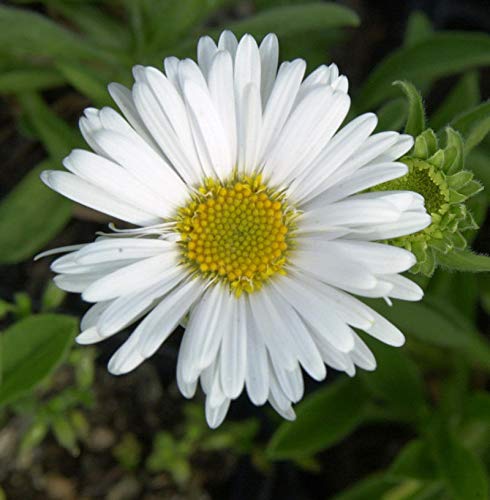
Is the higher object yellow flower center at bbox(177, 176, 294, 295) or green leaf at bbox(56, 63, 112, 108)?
green leaf at bbox(56, 63, 112, 108)

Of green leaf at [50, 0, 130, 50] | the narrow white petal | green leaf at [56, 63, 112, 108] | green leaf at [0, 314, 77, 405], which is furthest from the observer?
green leaf at [50, 0, 130, 50]

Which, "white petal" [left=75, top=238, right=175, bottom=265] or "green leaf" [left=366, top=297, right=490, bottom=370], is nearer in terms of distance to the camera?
"white petal" [left=75, top=238, right=175, bottom=265]

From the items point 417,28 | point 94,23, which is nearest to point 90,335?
point 94,23

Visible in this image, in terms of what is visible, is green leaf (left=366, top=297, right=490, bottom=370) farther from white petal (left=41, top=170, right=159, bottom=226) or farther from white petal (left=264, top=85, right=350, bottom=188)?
white petal (left=41, top=170, right=159, bottom=226)

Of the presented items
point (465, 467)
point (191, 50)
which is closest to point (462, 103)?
point (191, 50)

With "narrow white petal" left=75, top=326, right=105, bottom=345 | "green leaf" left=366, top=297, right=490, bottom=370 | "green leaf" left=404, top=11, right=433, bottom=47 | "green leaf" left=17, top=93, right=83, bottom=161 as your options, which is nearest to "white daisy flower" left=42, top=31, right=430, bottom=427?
"narrow white petal" left=75, top=326, right=105, bottom=345

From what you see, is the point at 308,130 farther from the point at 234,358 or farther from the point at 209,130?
the point at 234,358

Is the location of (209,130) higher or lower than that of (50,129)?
higher

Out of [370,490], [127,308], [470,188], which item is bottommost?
[370,490]
